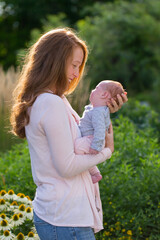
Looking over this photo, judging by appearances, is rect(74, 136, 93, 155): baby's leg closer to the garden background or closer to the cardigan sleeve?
the cardigan sleeve

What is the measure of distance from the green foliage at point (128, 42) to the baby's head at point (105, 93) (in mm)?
9898

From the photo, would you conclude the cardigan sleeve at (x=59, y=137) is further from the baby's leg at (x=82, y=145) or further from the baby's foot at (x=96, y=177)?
the baby's foot at (x=96, y=177)

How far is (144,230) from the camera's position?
11.6ft

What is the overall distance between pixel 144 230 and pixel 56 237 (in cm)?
184

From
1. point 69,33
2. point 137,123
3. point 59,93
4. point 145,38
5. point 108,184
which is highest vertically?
point 69,33

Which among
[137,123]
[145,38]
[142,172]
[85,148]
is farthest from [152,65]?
[85,148]

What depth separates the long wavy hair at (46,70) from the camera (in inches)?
75.9

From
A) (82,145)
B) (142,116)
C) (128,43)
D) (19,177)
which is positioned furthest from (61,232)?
(128,43)

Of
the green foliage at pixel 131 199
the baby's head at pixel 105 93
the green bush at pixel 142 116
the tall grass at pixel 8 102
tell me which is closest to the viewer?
the baby's head at pixel 105 93

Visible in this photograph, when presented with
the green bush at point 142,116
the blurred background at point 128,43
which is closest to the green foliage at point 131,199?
the green bush at point 142,116

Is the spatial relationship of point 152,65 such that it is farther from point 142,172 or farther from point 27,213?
point 27,213

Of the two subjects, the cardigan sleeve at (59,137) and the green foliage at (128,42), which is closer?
the cardigan sleeve at (59,137)

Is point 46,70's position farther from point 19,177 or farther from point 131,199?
point 19,177

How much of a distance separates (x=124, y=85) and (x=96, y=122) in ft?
39.4
